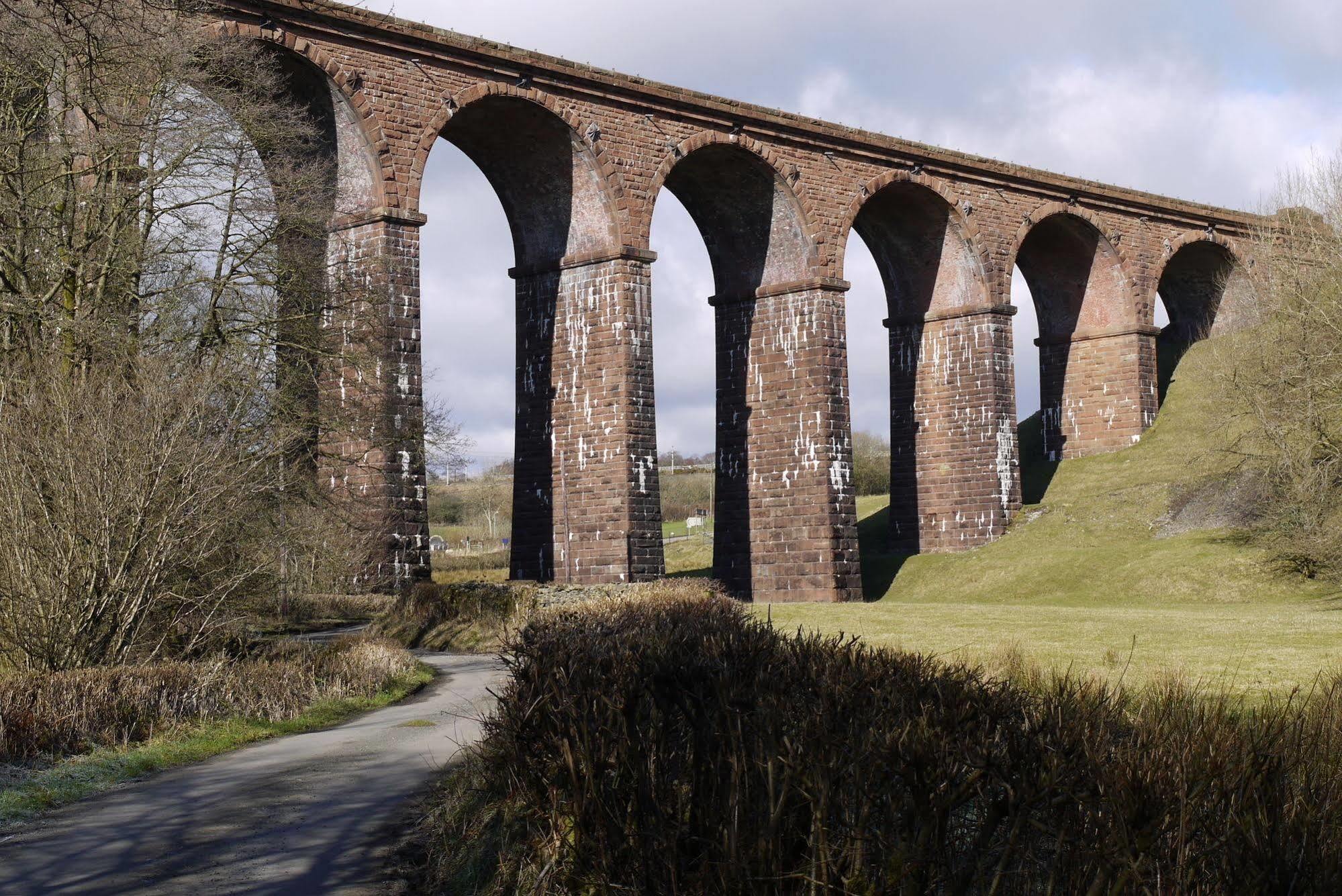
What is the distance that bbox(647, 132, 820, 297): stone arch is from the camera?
32.0 meters

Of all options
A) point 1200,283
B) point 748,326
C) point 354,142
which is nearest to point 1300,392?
point 748,326

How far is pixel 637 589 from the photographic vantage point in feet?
63.8

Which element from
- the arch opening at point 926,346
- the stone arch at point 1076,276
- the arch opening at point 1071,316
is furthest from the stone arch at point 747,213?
the arch opening at point 1071,316

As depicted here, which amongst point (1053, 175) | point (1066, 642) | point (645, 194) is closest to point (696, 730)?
point (1066, 642)

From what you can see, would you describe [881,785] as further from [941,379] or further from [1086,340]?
[1086,340]

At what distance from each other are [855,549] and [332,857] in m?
24.8

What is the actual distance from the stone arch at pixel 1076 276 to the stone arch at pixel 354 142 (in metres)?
21.9

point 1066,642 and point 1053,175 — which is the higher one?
point 1053,175

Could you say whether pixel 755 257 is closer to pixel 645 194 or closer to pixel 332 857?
pixel 645 194

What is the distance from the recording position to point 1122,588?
94.5 feet

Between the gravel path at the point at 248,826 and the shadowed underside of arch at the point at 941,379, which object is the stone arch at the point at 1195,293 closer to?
the shadowed underside of arch at the point at 941,379

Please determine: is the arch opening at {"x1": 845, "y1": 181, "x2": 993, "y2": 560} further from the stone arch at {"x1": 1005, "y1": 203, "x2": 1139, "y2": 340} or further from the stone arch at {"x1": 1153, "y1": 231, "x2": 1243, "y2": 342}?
the stone arch at {"x1": 1153, "y1": 231, "x2": 1243, "y2": 342}

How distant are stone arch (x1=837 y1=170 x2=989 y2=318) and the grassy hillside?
647cm

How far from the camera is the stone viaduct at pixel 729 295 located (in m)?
25.5
